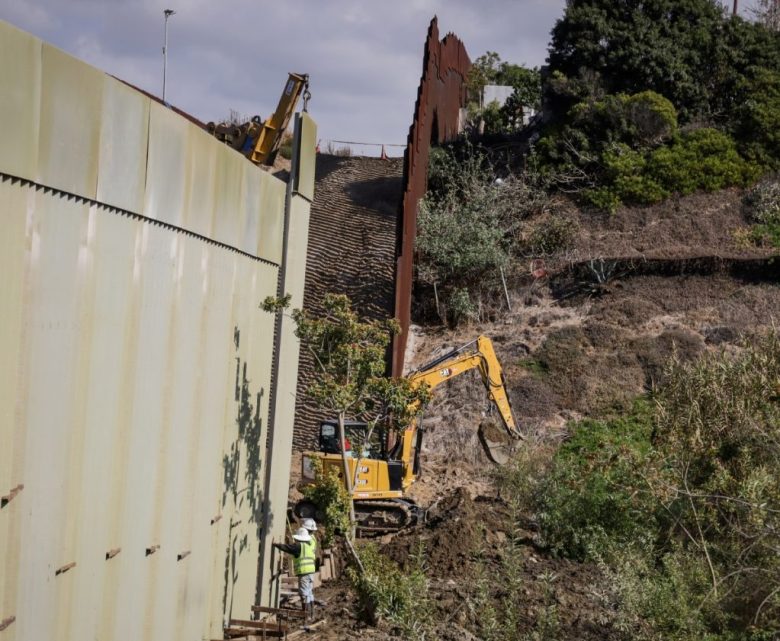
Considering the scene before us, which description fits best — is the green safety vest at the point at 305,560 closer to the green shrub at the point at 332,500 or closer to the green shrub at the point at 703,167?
the green shrub at the point at 332,500

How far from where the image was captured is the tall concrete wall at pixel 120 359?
268 inches

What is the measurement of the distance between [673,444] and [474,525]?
3.79m

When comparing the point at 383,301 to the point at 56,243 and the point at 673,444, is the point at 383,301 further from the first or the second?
the point at 56,243

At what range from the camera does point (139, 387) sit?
8.67m

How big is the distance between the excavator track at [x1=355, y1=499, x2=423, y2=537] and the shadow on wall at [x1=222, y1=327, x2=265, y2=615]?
640cm

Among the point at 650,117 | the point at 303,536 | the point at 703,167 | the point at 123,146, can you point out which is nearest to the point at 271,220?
the point at 303,536

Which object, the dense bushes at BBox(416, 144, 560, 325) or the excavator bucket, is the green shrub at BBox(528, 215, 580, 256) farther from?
the excavator bucket

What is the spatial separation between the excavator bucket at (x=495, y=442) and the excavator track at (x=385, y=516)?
9.24ft

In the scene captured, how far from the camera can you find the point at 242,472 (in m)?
12.0

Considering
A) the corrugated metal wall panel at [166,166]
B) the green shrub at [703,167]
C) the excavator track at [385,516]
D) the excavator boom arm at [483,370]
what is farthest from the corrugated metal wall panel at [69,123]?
the green shrub at [703,167]

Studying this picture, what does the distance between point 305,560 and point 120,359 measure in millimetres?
5709

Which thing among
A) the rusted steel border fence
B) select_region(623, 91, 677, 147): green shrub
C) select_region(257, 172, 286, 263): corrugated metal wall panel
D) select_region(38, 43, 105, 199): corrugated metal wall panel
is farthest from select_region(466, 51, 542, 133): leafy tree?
select_region(38, 43, 105, 199): corrugated metal wall panel

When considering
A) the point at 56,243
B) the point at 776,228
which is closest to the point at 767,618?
the point at 56,243

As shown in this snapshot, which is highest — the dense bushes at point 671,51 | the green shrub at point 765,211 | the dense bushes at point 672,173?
the dense bushes at point 671,51
